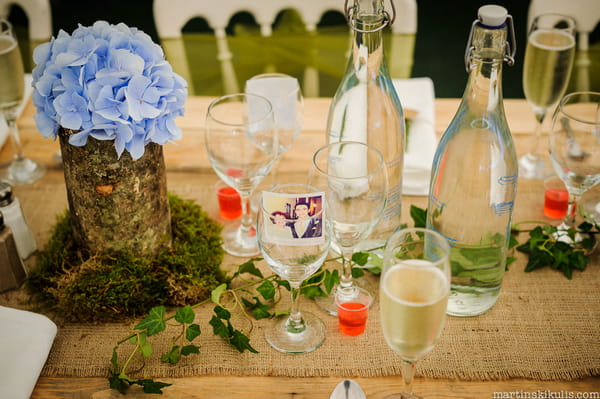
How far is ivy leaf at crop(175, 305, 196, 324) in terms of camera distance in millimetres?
969

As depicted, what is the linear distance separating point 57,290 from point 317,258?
0.44m

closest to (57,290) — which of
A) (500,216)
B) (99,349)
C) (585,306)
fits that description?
(99,349)

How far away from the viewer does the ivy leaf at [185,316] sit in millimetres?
969

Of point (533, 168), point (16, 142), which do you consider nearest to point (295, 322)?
point (533, 168)

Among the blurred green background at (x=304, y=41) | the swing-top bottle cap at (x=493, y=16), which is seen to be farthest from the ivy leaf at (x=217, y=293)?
the blurred green background at (x=304, y=41)

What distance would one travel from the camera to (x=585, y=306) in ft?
3.47

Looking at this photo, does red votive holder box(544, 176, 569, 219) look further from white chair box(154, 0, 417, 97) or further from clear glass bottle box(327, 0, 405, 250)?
white chair box(154, 0, 417, 97)

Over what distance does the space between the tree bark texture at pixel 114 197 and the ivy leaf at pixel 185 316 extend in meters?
0.17

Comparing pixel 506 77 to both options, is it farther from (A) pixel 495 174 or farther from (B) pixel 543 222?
(A) pixel 495 174

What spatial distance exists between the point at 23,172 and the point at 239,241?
0.52 m

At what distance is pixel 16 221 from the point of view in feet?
3.75

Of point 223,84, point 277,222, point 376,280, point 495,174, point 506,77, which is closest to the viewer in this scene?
point 277,222

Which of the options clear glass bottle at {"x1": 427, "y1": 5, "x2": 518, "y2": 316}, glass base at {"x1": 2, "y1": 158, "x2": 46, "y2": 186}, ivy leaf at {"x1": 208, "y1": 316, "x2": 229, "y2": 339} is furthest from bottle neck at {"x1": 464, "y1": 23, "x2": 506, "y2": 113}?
glass base at {"x1": 2, "y1": 158, "x2": 46, "y2": 186}

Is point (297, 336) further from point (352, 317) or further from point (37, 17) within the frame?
point (37, 17)
